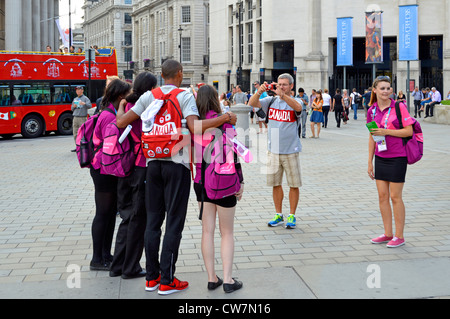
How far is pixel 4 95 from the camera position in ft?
79.1

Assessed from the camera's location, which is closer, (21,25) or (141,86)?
(141,86)

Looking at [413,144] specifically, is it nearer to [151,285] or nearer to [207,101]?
[207,101]

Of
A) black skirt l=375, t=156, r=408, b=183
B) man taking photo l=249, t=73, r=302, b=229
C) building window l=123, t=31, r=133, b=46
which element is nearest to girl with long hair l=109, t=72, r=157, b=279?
man taking photo l=249, t=73, r=302, b=229

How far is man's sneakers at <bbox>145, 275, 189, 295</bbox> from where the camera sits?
5047mm

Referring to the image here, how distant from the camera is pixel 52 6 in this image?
57.8 meters

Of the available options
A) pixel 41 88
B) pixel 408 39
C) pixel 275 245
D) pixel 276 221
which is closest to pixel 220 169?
pixel 275 245

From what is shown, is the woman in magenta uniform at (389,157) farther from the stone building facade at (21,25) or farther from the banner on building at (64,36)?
the stone building facade at (21,25)

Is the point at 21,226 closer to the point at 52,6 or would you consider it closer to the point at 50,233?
the point at 50,233

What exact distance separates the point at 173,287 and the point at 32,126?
838 inches

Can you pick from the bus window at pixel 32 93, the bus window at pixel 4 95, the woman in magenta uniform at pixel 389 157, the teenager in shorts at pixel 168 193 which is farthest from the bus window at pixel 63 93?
the teenager in shorts at pixel 168 193

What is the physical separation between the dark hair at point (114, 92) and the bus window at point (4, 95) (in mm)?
19772

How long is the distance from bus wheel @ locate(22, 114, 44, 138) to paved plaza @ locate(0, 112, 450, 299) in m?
12.9

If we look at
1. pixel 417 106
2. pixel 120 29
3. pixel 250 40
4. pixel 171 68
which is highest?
pixel 120 29
